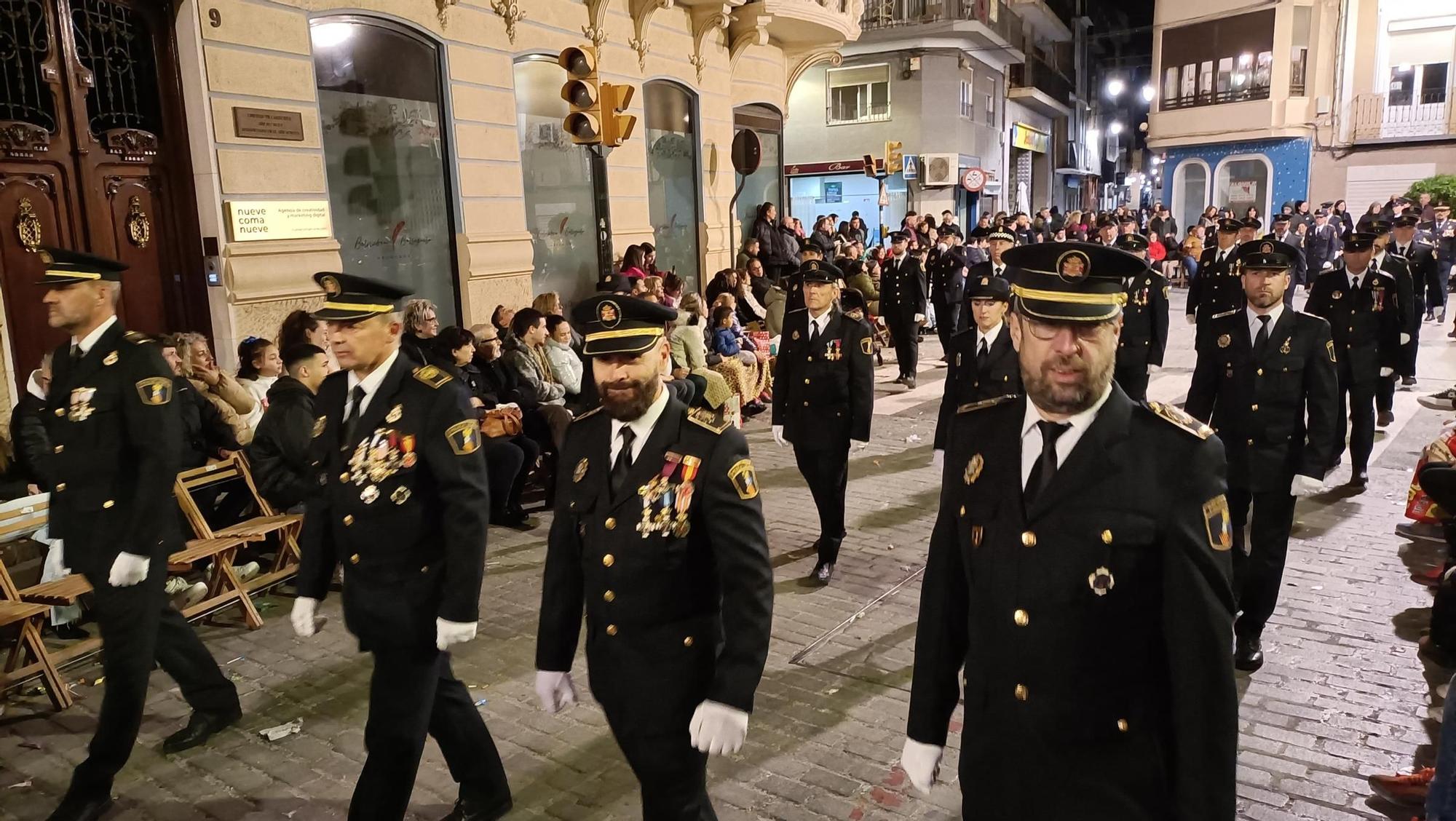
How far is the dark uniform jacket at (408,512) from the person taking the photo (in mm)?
3633

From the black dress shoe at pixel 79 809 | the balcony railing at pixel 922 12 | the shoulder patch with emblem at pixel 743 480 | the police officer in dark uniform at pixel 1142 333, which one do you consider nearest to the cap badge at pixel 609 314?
the shoulder patch with emblem at pixel 743 480

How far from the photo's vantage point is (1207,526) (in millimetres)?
2303

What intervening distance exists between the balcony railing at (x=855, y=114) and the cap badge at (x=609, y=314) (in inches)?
1164

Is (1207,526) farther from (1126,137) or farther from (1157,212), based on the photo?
(1126,137)

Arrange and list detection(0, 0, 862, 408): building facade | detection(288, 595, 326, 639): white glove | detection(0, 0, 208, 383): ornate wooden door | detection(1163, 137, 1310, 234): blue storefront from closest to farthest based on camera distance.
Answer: detection(288, 595, 326, 639): white glove → detection(0, 0, 208, 383): ornate wooden door → detection(0, 0, 862, 408): building facade → detection(1163, 137, 1310, 234): blue storefront

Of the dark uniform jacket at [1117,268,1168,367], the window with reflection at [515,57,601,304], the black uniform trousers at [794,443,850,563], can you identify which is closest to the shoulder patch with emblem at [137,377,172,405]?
the black uniform trousers at [794,443,850,563]

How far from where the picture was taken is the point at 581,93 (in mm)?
9516

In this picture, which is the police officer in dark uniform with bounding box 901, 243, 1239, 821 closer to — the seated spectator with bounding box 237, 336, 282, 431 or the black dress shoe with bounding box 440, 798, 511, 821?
the black dress shoe with bounding box 440, 798, 511, 821

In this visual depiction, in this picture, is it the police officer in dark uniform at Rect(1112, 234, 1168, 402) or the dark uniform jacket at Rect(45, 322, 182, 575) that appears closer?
the dark uniform jacket at Rect(45, 322, 182, 575)

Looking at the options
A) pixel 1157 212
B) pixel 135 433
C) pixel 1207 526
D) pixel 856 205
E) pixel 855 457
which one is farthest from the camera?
pixel 856 205

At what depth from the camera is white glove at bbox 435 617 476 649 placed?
3.55 metres

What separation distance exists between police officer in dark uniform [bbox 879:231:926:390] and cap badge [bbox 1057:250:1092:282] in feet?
39.3

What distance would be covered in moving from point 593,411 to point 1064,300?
174 cm

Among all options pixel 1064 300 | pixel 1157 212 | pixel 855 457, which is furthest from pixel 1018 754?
pixel 1157 212
